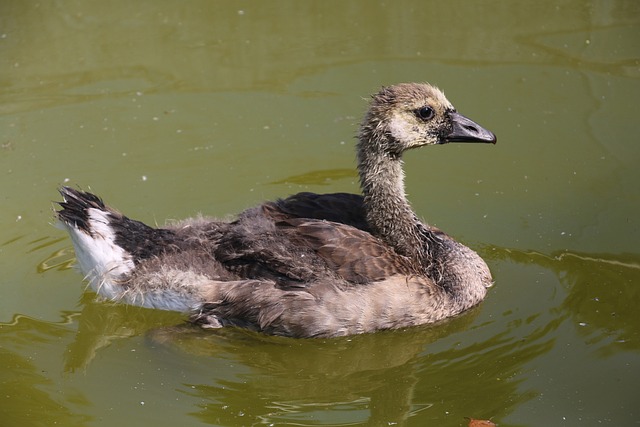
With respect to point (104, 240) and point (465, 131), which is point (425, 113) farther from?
point (104, 240)

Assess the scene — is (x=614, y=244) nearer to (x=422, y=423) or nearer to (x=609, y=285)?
(x=609, y=285)

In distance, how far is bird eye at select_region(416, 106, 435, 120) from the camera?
6902 mm

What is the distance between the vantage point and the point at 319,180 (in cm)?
841

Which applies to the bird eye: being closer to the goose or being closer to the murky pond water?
the goose

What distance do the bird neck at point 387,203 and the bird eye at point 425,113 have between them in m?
0.32

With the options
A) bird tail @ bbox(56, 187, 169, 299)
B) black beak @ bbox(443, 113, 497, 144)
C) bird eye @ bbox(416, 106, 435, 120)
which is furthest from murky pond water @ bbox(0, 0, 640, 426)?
bird eye @ bbox(416, 106, 435, 120)

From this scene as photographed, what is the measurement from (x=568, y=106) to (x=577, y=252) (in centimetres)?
227

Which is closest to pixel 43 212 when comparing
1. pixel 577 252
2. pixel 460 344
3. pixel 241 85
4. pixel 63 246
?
pixel 63 246

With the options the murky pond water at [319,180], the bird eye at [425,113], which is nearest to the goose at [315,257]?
the bird eye at [425,113]

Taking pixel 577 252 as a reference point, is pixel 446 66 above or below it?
above

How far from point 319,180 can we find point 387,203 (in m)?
1.53

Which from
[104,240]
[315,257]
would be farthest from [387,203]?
[104,240]

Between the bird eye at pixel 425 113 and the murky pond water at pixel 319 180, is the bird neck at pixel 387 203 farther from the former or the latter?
the murky pond water at pixel 319 180

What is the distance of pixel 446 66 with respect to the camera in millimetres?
9938
